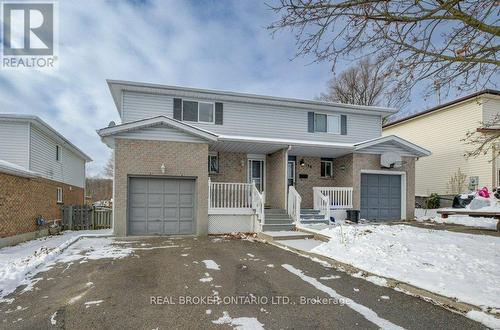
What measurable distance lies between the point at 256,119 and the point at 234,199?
436 cm

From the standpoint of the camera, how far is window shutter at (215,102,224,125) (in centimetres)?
1364

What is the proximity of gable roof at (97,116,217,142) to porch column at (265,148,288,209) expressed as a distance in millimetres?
3284

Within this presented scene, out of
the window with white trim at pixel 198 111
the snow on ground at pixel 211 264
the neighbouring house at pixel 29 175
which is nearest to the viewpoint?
the snow on ground at pixel 211 264

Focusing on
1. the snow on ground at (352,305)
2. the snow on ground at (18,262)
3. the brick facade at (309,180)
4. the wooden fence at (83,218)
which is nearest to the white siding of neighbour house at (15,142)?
the wooden fence at (83,218)

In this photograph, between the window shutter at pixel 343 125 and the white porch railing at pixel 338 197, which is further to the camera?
the window shutter at pixel 343 125

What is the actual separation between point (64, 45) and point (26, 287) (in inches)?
351

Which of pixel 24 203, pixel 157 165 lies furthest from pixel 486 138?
pixel 24 203

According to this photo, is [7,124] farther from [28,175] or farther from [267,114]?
[267,114]

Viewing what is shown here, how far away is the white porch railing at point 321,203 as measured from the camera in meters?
12.1

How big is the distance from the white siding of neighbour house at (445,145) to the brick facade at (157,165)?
14.9m

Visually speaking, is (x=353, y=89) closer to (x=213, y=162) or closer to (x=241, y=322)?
(x=213, y=162)

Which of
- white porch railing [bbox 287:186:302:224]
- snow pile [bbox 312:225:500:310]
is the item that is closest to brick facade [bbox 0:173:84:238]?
snow pile [bbox 312:225:500:310]

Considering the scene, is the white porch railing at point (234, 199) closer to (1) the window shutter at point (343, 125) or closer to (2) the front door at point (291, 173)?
(2) the front door at point (291, 173)

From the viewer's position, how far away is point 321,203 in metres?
12.9
